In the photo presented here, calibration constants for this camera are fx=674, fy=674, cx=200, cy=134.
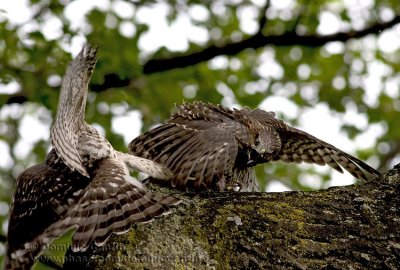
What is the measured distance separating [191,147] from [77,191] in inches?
→ 42.5

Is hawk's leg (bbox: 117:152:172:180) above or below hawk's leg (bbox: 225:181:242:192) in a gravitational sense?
below

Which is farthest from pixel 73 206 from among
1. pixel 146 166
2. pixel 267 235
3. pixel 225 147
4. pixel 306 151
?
pixel 306 151

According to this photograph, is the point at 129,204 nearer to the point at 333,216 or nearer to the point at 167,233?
the point at 167,233

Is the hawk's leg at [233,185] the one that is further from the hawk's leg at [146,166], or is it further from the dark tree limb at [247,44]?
the dark tree limb at [247,44]

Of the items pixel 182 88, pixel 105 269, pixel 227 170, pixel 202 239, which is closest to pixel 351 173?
pixel 227 170

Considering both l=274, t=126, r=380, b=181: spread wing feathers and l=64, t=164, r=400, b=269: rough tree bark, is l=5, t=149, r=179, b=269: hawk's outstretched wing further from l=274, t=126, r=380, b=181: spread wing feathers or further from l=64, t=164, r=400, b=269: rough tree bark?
l=274, t=126, r=380, b=181: spread wing feathers

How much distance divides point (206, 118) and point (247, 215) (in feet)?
6.97

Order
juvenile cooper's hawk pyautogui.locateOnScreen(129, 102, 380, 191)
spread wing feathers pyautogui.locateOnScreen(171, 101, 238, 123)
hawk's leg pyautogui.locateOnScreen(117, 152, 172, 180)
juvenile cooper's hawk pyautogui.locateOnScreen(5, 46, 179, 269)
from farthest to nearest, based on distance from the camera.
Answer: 1. spread wing feathers pyautogui.locateOnScreen(171, 101, 238, 123)
2. juvenile cooper's hawk pyautogui.locateOnScreen(129, 102, 380, 191)
3. hawk's leg pyautogui.locateOnScreen(117, 152, 172, 180)
4. juvenile cooper's hawk pyautogui.locateOnScreen(5, 46, 179, 269)

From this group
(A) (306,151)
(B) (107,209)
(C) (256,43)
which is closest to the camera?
(B) (107,209)

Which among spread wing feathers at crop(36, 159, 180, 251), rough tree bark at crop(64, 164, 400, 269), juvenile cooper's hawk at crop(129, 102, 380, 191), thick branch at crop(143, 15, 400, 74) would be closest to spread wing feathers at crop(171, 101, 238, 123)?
juvenile cooper's hawk at crop(129, 102, 380, 191)

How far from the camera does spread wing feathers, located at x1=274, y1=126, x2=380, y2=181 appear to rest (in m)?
5.76

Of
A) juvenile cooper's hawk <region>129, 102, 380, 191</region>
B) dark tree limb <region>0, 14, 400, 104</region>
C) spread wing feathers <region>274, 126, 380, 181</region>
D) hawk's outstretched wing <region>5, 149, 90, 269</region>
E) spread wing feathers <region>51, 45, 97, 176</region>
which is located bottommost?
hawk's outstretched wing <region>5, 149, 90, 269</region>

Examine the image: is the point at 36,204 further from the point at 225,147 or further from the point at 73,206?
the point at 225,147

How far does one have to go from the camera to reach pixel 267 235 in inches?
128
